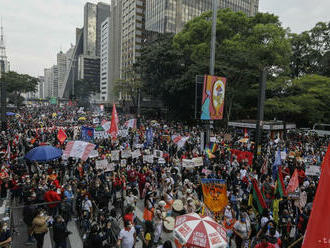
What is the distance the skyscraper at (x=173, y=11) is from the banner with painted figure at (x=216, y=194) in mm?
68775

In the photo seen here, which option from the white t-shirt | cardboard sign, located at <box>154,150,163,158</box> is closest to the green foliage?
cardboard sign, located at <box>154,150,163,158</box>

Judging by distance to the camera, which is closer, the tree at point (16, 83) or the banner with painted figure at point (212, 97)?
the banner with painted figure at point (212, 97)

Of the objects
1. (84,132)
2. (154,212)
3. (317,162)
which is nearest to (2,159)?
(84,132)

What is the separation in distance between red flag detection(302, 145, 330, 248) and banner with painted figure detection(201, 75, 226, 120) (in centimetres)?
1078

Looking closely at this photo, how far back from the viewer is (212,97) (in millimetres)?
14141

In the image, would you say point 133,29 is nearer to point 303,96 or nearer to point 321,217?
point 303,96

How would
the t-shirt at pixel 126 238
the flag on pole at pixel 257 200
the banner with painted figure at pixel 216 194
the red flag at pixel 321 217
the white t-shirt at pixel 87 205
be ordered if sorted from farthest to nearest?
the banner with painted figure at pixel 216 194 → the white t-shirt at pixel 87 205 → the flag on pole at pixel 257 200 → the t-shirt at pixel 126 238 → the red flag at pixel 321 217

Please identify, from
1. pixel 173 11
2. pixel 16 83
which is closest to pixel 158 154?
pixel 16 83

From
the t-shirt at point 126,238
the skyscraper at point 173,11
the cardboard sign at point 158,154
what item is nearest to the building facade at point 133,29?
the skyscraper at point 173,11

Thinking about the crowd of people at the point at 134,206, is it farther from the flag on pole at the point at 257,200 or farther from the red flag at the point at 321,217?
the red flag at the point at 321,217

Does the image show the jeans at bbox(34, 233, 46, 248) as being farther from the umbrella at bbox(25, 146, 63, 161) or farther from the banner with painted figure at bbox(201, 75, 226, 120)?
the banner with painted figure at bbox(201, 75, 226, 120)

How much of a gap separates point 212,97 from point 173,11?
6489cm

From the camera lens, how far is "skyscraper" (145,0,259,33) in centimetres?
7131

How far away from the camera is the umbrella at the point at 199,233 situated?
536cm
